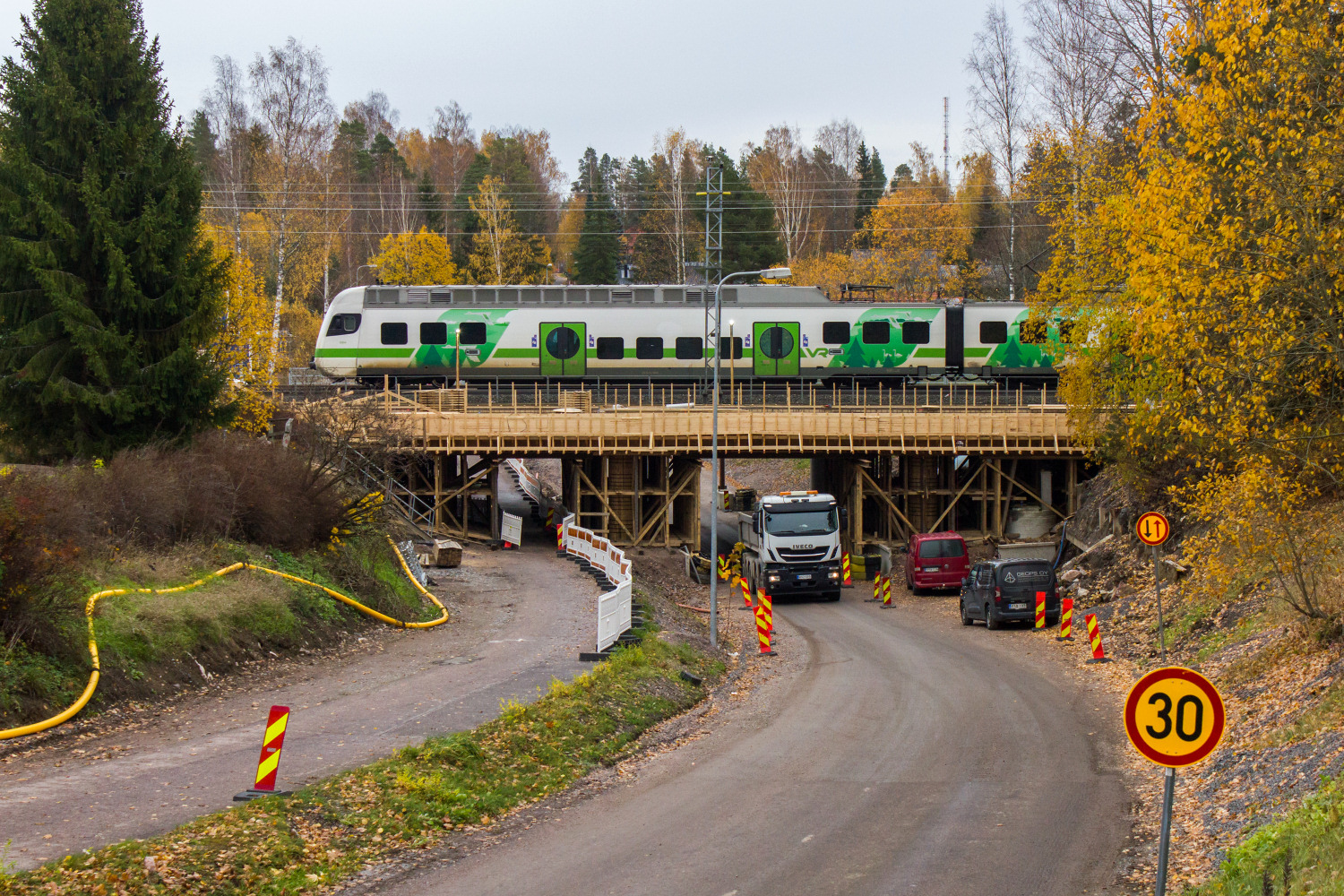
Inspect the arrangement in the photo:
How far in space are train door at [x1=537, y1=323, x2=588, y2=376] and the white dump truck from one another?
35.5 ft

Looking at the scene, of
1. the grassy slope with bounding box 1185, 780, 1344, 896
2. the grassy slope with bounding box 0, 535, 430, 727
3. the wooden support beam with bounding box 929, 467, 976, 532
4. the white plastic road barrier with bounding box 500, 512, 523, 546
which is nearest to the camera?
the grassy slope with bounding box 1185, 780, 1344, 896

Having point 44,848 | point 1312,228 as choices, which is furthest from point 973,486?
point 44,848

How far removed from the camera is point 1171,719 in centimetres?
761

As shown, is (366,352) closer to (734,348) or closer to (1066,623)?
(734,348)

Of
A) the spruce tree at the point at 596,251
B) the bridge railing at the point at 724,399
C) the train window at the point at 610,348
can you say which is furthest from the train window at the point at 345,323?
the spruce tree at the point at 596,251

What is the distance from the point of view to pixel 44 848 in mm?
9156

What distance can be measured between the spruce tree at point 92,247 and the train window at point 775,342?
2232cm

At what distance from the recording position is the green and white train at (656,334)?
40938 millimetres

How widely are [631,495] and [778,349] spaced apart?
7568 mm

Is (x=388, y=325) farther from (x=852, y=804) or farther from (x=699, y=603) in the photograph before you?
(x=852, y=804)

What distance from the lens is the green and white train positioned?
4094 cm

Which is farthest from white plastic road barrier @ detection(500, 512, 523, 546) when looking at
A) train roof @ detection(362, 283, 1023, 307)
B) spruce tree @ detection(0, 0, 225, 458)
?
spruce tree @ detection(0, 0, 225, 458)

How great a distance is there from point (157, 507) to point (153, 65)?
9.48 meters

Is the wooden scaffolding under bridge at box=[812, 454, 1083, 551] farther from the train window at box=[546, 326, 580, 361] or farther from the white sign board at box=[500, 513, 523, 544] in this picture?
the white sign board at box=[500, 513, 523, 544]
